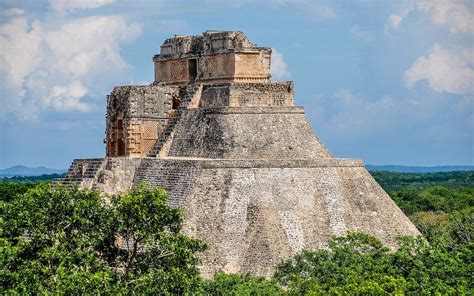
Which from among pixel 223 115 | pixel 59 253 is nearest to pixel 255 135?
pixel 223 115

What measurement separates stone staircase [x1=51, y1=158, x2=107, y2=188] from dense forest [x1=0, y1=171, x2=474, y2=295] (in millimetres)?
5341

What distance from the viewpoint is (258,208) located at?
30047mm

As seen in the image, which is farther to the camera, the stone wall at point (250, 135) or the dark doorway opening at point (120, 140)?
the dark doorway opening at point (120, 140)

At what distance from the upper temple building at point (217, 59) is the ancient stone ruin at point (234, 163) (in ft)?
0.12

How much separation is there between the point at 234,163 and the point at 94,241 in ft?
24.8

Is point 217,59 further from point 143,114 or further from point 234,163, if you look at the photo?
point 234,163

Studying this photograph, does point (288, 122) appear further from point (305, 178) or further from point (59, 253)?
point (59, 253)

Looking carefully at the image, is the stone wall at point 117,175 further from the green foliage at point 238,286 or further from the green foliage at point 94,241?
the green foliage at point 238,286

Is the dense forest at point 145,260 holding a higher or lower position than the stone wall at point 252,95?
lower

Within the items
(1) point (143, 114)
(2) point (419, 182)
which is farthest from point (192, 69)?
(2) point (419, 182)

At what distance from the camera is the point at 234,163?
31.0 m

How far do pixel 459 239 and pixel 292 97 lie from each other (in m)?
7.71

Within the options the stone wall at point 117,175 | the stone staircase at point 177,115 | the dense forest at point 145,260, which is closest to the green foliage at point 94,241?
the dense forest at point 145,260

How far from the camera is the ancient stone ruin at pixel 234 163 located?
29719 mm
